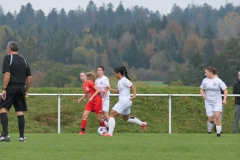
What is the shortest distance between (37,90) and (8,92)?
20101mm

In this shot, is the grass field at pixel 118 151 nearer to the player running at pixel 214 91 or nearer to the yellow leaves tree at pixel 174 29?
the player running at pixel 214 91

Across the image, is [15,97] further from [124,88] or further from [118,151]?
[124,88]

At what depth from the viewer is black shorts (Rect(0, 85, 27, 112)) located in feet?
51.0

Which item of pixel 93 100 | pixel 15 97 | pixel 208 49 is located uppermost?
pixel 15 97

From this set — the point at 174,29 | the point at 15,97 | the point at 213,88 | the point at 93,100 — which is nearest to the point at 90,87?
the point at 93,100

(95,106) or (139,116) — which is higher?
(95,106)

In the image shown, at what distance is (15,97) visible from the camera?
15742mm

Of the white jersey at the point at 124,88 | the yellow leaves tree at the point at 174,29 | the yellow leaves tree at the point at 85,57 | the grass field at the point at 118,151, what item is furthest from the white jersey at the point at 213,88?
the yellow leaves tree at the point at 174,29

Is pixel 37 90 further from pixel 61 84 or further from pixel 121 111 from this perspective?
pixel 61 84

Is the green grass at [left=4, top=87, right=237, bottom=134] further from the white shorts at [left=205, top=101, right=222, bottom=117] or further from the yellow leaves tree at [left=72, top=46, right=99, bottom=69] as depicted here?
the yellow leaves tree at [left=72, top=46, right=99, bottom=69]

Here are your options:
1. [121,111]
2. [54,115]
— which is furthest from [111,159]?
[54,115]

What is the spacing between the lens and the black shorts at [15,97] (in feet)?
51.0

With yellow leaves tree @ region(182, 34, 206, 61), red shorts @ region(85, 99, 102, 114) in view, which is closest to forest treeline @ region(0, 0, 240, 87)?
yellow leaves tree @ region(182, 34, 206, 61)

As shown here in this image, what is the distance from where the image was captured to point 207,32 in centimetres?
18775
